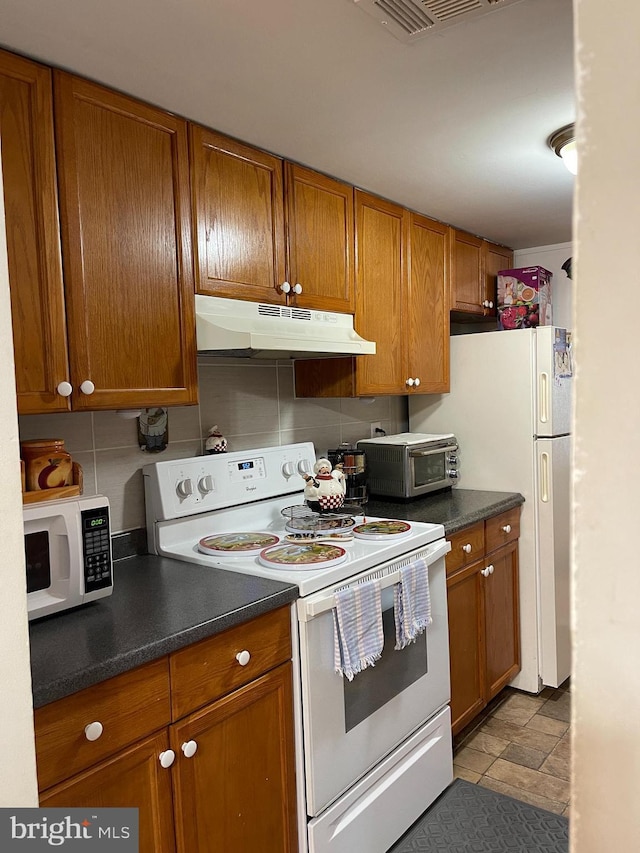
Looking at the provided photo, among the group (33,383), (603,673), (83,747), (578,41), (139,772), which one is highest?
(578,41)

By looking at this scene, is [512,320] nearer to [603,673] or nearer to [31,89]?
[31,89]

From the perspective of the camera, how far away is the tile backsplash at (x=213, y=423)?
1.93m

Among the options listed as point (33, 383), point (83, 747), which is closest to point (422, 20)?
point (33, 383)

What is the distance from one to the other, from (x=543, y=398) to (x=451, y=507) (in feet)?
2.26

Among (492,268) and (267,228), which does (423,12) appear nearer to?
(267,228)

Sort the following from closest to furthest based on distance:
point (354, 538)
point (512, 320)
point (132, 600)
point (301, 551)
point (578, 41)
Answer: point (578, 41)
point (132, 600)
point (301, 551)
point (354, 538)
point (512, 320)

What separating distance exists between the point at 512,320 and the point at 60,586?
2.69 meters

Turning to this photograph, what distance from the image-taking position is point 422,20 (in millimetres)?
1354

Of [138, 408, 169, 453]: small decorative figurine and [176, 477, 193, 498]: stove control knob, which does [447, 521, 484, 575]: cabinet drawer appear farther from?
[138, 408, 169, 453]: small decorative figurine

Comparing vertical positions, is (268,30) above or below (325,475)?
above

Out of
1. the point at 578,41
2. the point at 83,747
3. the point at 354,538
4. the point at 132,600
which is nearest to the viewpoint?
the point at 578,41

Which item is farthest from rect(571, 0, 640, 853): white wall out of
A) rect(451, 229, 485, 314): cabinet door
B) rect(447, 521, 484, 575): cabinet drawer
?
rect(451, 229, 485, 314): cabinet door

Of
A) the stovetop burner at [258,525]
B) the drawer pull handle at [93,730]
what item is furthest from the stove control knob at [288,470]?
the drawer pull handle at [93,730]

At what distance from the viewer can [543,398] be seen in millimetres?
2877
